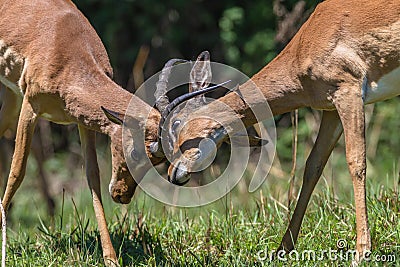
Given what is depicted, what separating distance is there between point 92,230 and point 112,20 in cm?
586

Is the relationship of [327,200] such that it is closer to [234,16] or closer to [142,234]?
[142,234]

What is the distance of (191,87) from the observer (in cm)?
552

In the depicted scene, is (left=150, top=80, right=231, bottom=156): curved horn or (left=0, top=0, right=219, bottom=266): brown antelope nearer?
(left=150, top=80, right=231, bottom=156): curved horn

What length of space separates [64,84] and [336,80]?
1.85 metres

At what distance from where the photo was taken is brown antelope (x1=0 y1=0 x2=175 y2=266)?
5680 millimetres

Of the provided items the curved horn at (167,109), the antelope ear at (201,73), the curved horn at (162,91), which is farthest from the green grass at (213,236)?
the antelope ear at (201,73)

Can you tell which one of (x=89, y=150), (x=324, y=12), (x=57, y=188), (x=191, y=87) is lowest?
(x=57, y=188)

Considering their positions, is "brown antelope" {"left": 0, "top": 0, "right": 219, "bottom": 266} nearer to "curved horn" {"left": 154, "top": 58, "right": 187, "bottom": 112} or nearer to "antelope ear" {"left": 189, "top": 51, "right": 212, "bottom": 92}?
"curved horn" {"left": 154, "top": 58, "right": 187, "bottom": 112}

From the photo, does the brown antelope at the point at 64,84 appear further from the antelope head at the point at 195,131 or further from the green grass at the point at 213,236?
the green grass at the point at 213,236

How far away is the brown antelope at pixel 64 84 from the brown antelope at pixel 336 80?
275 millimetres

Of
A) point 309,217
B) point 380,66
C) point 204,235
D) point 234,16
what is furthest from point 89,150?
point 234,16

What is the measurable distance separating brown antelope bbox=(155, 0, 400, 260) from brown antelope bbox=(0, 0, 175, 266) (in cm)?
28

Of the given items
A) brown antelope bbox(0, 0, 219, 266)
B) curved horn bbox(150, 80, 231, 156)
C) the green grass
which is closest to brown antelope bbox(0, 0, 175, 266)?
brown antelope bbox(0, 0, 219, 266)

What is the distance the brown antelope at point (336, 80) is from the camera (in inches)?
209
